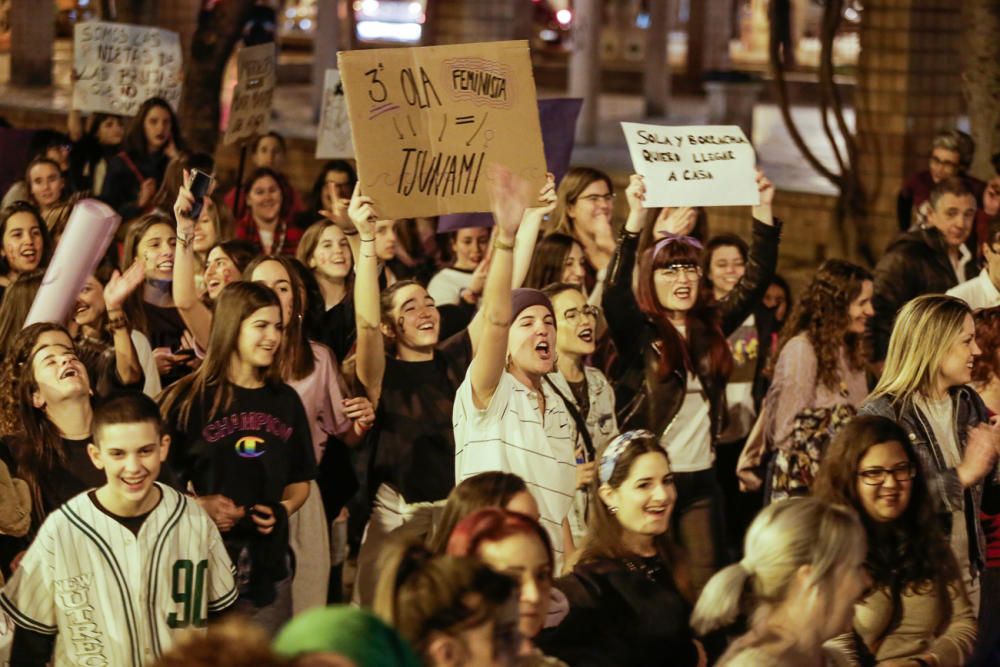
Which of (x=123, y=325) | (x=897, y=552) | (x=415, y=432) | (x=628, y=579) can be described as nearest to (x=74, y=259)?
(x=123, y=325)

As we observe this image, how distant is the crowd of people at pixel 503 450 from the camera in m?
4.44

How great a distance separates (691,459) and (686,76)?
2345cm

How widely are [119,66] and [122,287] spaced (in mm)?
5442

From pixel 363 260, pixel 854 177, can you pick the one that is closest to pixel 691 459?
pixel 363 260

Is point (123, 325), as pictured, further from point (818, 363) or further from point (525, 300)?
point (818, 363)

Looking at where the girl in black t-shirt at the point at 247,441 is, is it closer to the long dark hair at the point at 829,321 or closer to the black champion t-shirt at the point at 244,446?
the black champion t-shirt at the point at 244,446

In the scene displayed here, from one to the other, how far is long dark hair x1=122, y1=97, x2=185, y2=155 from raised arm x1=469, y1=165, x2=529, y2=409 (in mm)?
5887

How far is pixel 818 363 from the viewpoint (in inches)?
296

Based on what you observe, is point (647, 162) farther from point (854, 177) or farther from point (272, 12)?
point (272, 12)

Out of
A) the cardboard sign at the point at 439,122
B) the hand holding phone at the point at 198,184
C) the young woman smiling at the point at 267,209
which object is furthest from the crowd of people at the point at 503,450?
the young woman smiling at the point at 267,209

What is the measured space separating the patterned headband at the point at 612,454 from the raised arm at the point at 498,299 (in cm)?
68

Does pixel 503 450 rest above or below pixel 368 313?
below

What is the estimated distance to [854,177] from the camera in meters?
14.4

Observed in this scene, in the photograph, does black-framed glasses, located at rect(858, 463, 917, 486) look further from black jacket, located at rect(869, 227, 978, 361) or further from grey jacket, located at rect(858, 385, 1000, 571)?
black jacket, located at rect(869, 227, 978, 361)
